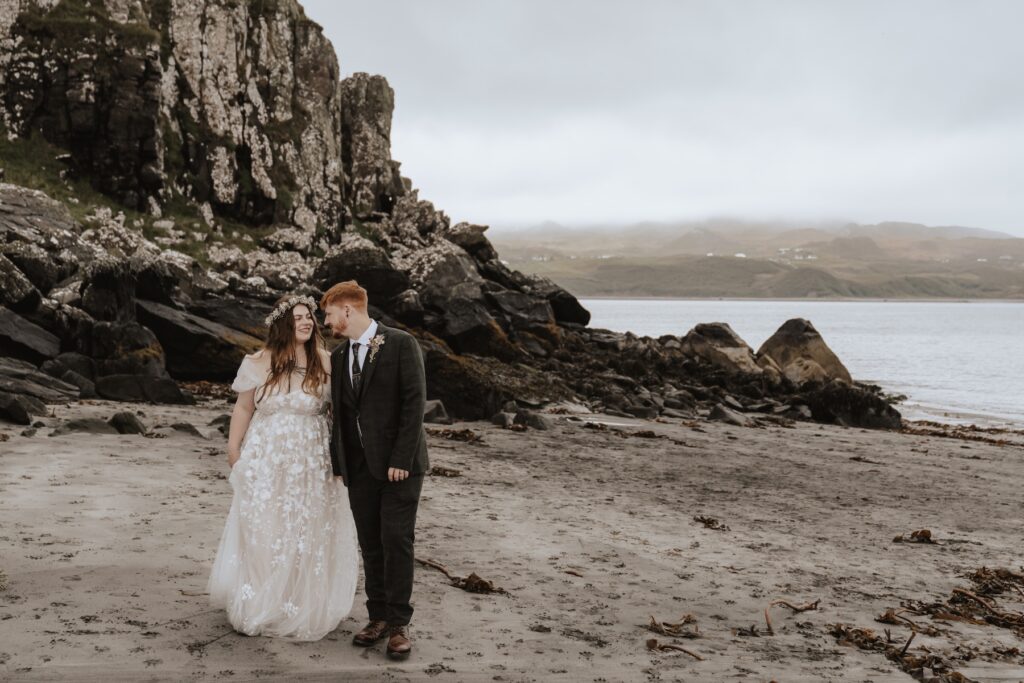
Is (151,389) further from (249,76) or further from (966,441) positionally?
(249,76)

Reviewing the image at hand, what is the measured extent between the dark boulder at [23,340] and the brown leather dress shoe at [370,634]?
1586 centimetres

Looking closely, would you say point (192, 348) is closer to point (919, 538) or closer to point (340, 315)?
point (919, 538)

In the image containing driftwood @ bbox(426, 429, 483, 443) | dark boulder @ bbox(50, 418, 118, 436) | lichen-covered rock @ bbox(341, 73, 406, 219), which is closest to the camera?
dark boulder @ bbox(50, 418, 118, 436)

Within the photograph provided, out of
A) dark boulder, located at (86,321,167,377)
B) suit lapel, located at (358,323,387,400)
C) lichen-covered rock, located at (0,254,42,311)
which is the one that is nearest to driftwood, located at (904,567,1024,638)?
suit lapel, located at (358,323,387,400)

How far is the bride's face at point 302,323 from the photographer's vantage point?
20.5 feet

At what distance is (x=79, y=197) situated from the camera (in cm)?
4141

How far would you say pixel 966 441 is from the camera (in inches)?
923

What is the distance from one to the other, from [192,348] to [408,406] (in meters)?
17.9

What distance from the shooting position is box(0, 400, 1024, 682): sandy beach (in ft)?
19.2

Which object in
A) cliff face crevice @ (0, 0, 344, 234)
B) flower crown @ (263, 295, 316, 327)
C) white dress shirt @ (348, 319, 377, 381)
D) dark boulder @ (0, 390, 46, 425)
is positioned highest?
cliff face crevice @ (0, 0, 344, 234)

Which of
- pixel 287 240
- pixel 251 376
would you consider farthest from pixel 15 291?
pixel 287 240

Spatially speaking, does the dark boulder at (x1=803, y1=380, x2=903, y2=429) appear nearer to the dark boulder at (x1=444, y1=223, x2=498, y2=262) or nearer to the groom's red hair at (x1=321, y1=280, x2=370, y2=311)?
the groom's red hair at (x1=321, y1=280, x2=370, y2=311)

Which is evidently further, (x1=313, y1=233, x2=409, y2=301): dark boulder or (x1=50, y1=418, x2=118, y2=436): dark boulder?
(x1=313, y1=233, x2=409, y2=301): dark boulder

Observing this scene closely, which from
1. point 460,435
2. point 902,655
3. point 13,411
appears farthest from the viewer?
point 460,435
